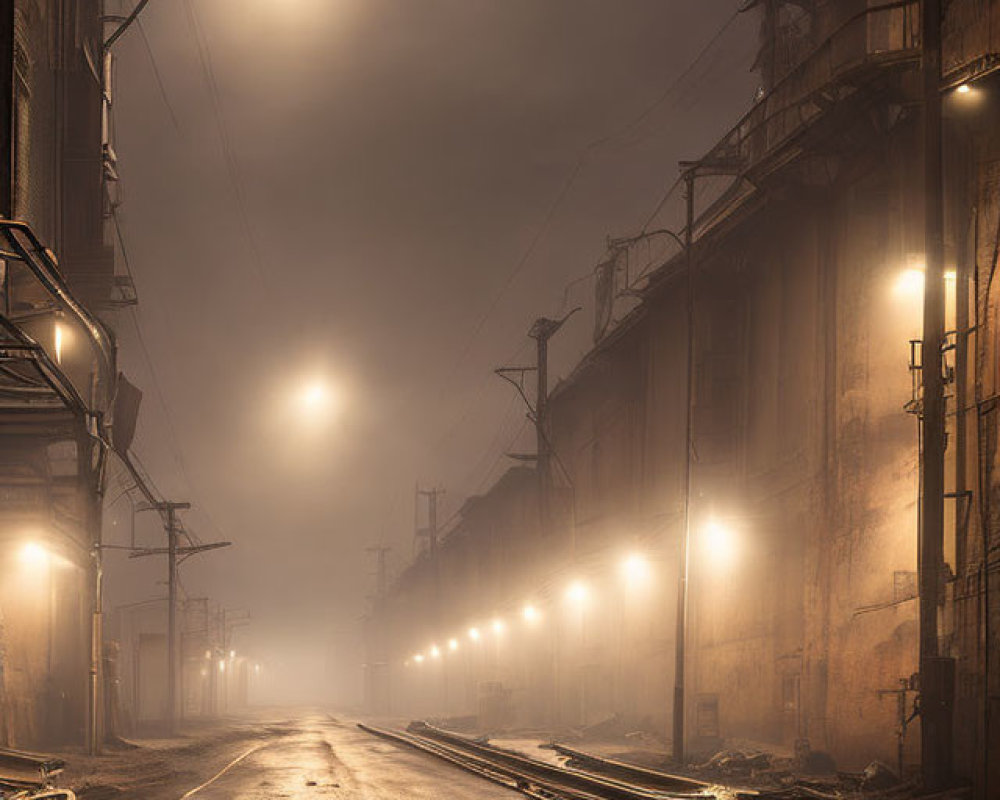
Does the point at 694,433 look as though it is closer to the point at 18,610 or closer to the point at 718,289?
the point at 718,289

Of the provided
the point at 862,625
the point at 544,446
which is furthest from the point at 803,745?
the point at 544,446

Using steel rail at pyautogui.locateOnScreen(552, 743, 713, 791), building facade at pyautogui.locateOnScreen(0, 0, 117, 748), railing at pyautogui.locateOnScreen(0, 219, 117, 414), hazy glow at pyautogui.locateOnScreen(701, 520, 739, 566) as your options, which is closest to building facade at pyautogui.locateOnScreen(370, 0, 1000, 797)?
hazy glow at pyautogui.locateOnScreen(701, 520, 739, 566)

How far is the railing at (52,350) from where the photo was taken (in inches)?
807

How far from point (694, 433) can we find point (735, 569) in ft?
11.2

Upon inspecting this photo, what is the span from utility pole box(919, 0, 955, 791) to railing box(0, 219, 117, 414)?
12.3m

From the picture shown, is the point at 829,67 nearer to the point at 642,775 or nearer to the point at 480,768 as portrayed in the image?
the point at 642,775

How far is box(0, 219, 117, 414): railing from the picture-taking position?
20509 mm

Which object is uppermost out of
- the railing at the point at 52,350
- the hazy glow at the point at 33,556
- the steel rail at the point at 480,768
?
the railing at the point at 52,350

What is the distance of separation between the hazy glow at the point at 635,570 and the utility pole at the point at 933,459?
69.0 feet

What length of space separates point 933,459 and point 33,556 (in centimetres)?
2165

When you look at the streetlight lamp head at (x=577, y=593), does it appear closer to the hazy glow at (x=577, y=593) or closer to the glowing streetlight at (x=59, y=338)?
the hazy glow at (x=577, y=593)

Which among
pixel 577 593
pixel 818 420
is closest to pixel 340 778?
pixel 818 420

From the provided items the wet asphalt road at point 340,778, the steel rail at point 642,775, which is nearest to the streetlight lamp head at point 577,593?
the wet asphalt road at point 340,778

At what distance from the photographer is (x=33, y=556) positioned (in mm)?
28516
